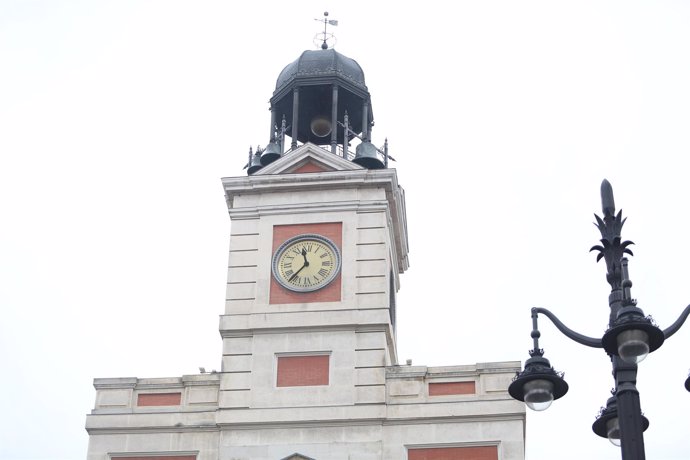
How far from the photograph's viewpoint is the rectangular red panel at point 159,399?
2952cm

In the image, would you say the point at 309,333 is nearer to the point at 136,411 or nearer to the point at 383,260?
the point at 383,260

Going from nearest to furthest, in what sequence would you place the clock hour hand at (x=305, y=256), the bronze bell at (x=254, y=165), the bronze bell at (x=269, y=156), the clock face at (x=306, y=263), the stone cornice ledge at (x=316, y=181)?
1. the clock face at (x=306, y=263)
2. the clock hour hand at (x=305, y=256)
3. the stone cornice ledge at (x=316, y=181)
4. the bronze bell at (x=254, y=165)
5. the bronze bell at (x=269, y=156)

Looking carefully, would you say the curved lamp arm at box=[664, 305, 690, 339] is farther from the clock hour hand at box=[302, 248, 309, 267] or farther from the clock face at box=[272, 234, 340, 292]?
the clock hour hand at box=[302, 248, 309, 267]

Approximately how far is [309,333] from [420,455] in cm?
419

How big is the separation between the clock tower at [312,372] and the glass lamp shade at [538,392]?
41.7 feet

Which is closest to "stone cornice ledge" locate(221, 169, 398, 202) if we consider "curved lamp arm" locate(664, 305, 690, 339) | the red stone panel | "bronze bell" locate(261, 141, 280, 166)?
the red stone panel

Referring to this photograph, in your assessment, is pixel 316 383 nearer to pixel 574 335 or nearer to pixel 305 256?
pixel 305 256

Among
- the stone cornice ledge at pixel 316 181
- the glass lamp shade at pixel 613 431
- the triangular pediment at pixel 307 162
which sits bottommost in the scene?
the glass lamp shade at pixel 613 431

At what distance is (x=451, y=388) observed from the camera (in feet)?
94.5

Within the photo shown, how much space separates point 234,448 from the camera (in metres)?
28.5

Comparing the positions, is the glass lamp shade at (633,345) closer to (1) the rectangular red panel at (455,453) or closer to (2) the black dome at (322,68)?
(1) the rectangular red panel at (455,453)

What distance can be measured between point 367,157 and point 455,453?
9304mm

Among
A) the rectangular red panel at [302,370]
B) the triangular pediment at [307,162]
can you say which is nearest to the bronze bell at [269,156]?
the triangular pediment at [307,162]

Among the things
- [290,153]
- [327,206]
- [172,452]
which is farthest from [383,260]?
[172,452]
